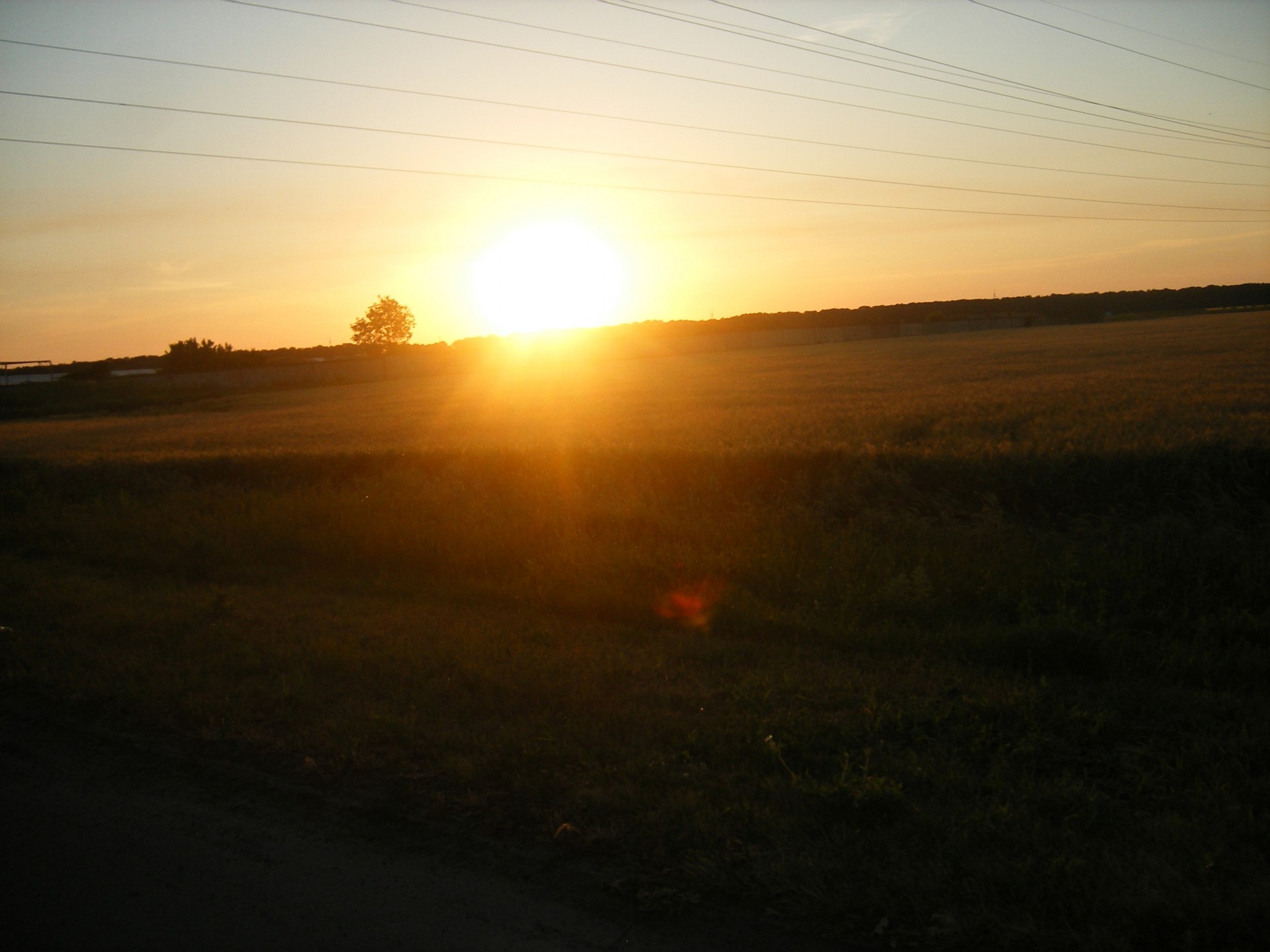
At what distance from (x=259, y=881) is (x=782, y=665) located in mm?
3567

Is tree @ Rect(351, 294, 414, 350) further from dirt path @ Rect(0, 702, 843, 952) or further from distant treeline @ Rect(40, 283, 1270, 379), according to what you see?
dirt path @ Rect(0, 702, 843, 952)

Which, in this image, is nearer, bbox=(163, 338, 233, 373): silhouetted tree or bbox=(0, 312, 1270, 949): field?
bbox=(0, 312, 1270, 949): field

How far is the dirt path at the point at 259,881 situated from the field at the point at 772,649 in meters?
0.25

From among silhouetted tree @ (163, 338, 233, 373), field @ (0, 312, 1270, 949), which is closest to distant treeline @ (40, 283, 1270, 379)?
silhouetted tree @ (163, 338, 233, 373)

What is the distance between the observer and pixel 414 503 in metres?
11.5

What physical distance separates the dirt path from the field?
254 millimetres

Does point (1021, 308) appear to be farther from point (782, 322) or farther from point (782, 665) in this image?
point (782, 665)

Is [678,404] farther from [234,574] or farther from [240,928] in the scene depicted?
[240,928]

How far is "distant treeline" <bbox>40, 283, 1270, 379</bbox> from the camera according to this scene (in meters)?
73.7

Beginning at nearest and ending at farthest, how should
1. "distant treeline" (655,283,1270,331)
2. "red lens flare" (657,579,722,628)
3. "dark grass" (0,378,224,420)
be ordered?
"red lens flare" (657,579,722,628), "dark grass" (0,378,224,420), "distant treeline" (655,283,1270,331)

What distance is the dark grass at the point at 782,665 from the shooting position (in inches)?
143

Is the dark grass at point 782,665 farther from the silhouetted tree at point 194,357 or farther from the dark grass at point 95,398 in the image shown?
the silhouetted tree at point 194,357

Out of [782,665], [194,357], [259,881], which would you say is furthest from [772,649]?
[194,357]

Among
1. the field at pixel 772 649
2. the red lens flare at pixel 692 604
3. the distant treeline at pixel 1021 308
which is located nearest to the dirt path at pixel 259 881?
the field at pixel 772 649
